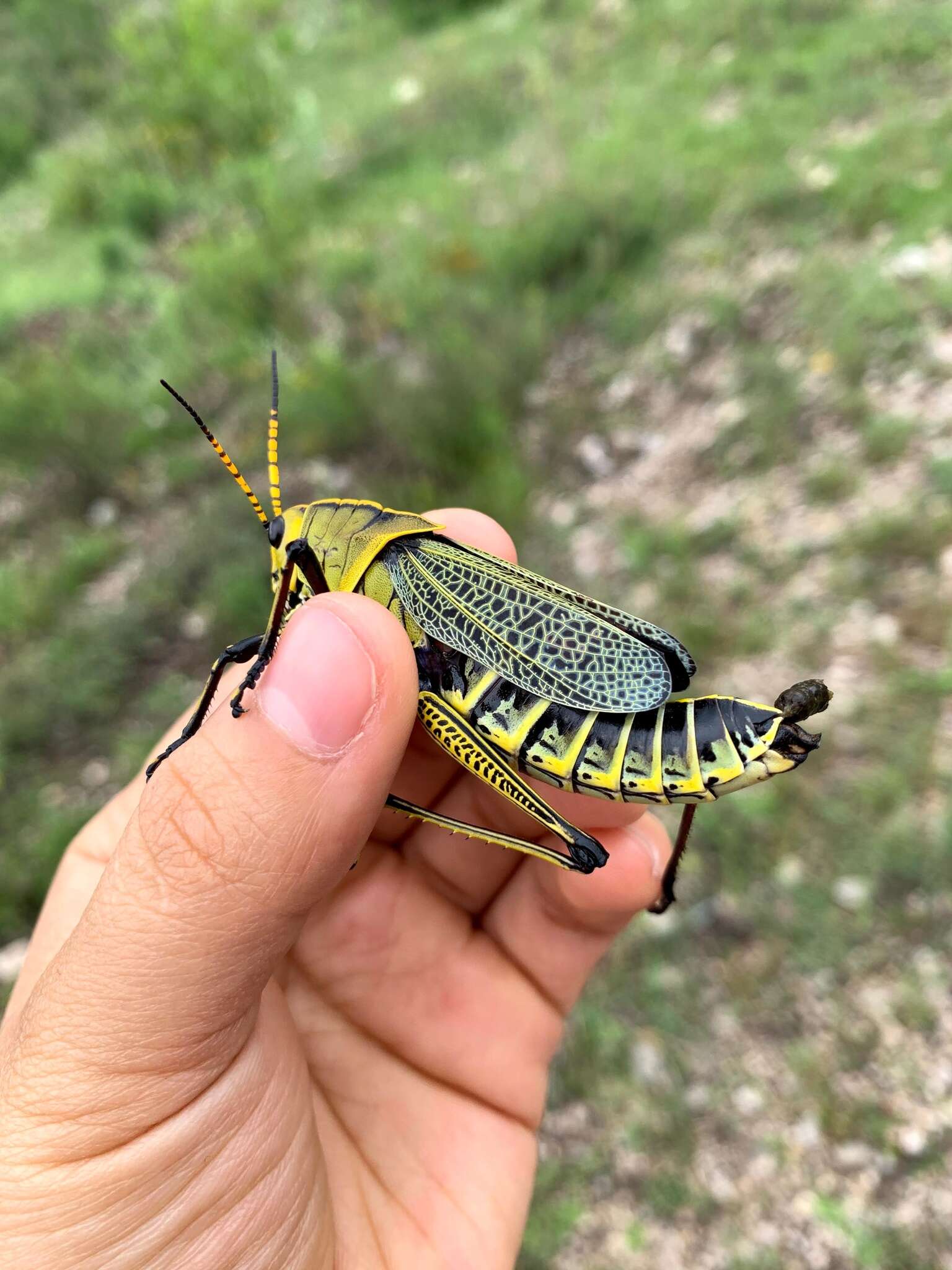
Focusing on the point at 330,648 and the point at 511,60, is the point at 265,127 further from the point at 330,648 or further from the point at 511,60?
the point at 330,648

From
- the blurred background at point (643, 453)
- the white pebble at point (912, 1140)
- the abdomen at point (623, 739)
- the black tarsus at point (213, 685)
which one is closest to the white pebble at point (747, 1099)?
the blurred background at point (643, 453)

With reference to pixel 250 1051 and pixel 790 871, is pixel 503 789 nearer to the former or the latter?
pixel 250 1051

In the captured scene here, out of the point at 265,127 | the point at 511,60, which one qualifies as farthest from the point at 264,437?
the point at 511,60

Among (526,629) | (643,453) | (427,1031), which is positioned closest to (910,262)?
(643,453)

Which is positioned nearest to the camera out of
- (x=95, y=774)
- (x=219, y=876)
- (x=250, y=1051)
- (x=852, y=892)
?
(x=219, y=876)

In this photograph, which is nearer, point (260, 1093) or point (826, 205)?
point (260, 1093)

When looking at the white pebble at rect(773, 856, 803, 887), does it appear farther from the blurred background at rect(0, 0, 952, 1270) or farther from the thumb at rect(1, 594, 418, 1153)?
the thumb at rect(1, 594, 418, 1153)

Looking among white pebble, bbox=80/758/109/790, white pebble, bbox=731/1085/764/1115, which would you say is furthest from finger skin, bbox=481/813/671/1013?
white pebble, bbox=80/758/109/790
